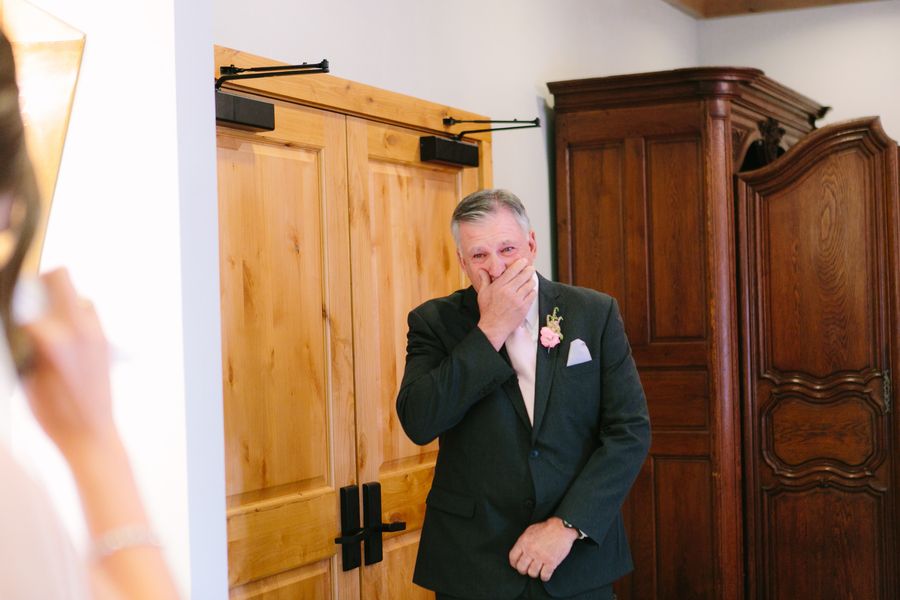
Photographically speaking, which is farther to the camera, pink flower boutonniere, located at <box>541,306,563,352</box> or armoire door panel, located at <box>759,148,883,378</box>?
armoire door panel, located at <box>759,148,883,378</box>

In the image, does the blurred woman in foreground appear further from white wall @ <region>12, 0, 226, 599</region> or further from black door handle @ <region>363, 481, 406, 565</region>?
black door handle @ <region>363, 481, 406, 565</region>

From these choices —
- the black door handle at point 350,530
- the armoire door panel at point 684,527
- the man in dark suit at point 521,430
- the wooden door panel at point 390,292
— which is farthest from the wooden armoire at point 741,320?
the man in dark suit at point 521,430

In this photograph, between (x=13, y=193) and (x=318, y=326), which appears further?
(x=318, y=326)

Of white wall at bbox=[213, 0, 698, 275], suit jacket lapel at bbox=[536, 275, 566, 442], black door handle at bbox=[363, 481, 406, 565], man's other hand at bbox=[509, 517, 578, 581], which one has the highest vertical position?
white wall at bbox=[213, 0, 698, 275]

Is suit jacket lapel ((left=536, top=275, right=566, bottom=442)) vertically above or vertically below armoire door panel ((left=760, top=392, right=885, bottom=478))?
above

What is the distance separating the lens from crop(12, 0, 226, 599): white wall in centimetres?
153

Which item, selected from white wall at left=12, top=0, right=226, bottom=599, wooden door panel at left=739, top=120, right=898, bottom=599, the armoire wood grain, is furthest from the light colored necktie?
wooden door panel at left=739, top=120, right=898, bottom=599

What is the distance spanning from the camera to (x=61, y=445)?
1485 mm

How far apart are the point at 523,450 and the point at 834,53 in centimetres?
492

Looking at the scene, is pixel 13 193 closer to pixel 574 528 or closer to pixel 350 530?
pixel 574 528

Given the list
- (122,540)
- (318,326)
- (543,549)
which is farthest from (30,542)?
(318,326)

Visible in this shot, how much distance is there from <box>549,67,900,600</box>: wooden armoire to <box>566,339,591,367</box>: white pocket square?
92.3 inches

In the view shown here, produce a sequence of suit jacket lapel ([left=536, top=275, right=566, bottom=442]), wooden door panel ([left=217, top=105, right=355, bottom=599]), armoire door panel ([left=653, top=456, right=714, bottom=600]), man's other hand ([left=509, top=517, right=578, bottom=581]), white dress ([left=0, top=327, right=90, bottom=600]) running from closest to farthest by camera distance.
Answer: white dress ([left=0, top=327, right=90, bottom=600]) < man's other hand ([left=509, top=517, right=578, bottom=581]) < suit jacket lapel ([left=536, top=275, right=566, bottom=442]) < wooden door panel ([left=217, top=105, right=355, bottom=599]) < armoire door panel ([left=653, top=456, right=714, bottom=600])

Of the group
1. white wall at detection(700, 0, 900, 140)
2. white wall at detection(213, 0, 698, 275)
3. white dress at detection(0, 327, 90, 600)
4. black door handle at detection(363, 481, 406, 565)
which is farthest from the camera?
white wall at detection(700, 0, 900, 140)
